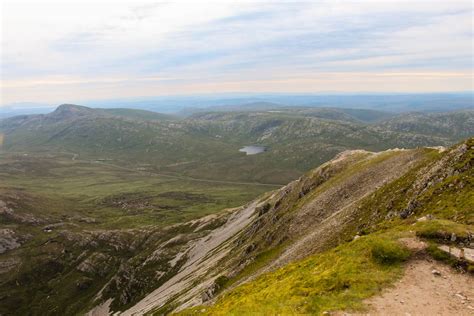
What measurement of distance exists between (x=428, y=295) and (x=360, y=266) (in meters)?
6.36

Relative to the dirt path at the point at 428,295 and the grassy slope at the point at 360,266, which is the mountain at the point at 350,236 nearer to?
the grassy slope at the point at 360,266

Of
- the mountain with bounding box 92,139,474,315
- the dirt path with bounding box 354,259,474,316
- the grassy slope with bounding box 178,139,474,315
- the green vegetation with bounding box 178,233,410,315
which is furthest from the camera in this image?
the mountain with bounding box 92,139,474,315

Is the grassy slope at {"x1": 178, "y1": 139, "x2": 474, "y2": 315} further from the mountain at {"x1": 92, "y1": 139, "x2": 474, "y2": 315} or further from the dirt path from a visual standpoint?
the dirt path

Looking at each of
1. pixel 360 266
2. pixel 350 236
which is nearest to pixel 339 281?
pixel 360 266

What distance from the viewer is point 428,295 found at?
27.4m

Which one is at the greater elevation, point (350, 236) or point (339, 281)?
point (339, 281)

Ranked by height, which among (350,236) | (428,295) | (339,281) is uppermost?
(428,295)

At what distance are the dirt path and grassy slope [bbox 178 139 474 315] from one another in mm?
1072

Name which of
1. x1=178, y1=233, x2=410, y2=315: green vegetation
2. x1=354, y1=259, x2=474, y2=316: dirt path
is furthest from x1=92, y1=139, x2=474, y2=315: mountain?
x1=354, y1=259, x2=474, y2=316: dirt path

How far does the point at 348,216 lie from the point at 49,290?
184807mm

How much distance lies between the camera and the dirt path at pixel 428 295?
25766 millimetres

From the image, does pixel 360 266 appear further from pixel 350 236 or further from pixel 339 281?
pixel 350 236

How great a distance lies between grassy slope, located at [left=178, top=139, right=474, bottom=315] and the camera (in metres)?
29.3

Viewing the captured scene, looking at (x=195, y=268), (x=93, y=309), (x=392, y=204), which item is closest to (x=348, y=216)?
(x=392, y=204)
